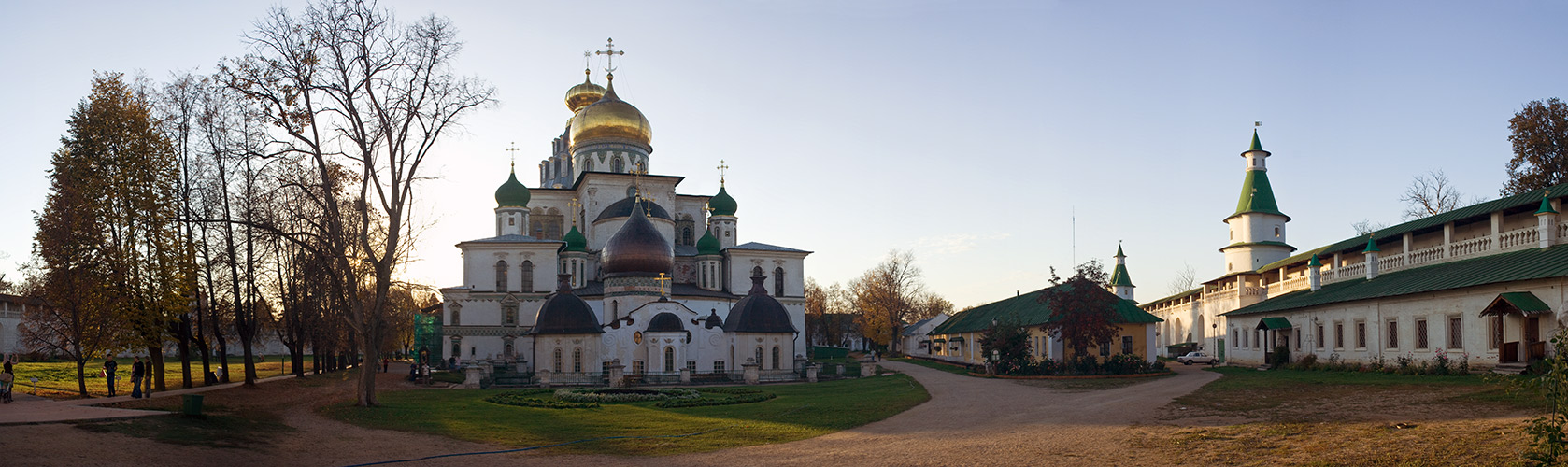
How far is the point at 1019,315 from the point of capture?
141 feet

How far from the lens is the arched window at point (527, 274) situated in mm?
50844

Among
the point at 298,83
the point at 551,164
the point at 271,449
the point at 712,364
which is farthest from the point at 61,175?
the point at 551,164

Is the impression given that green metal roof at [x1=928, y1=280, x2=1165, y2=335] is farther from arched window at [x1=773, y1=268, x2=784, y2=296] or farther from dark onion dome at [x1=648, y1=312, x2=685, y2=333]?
dark onion dome at [x1=648, y1=312, x2=685, y2=333]

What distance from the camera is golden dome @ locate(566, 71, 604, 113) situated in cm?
6556

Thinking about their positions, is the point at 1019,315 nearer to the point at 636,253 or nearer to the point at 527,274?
the point at 636,253

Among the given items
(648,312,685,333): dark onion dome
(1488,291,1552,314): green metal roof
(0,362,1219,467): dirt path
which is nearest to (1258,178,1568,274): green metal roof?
(1488,291,1552,314): green metal roof

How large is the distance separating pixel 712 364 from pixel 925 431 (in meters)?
23.0

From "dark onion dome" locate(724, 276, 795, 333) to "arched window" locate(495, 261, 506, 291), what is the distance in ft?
50.3

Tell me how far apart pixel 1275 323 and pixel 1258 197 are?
24.5m

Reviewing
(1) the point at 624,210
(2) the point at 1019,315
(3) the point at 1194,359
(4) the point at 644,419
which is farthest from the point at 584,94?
(4) the point at 644,419

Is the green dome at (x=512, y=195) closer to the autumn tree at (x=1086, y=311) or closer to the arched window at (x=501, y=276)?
the arched window at (x=501, y=276)

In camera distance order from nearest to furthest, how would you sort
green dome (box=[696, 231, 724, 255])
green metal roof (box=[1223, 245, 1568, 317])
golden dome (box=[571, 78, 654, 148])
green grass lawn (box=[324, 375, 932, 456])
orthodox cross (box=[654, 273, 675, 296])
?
green grass lawn (box=[324, 375, 932, 456]), green metal roof (box=[1223, 245, 1568, 317]), orthodox cross (box=[654, 273, 675, 296]), green dome (box=[696, 231, 724, 255]), golden dome (box=[571, 78, 654, 148])

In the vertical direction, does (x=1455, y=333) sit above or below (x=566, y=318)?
below

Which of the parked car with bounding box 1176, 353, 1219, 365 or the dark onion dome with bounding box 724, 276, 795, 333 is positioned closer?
the dark onion dome with bounding box 724, 276, 795, 333
